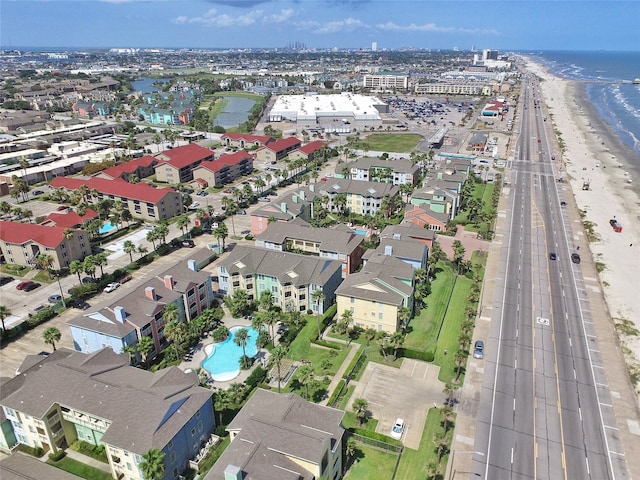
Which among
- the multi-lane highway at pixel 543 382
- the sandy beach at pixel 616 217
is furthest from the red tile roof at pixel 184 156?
the sandy beach at pixel 616 217

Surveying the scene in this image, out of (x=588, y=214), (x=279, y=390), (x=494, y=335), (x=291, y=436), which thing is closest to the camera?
(x=291, y=436)

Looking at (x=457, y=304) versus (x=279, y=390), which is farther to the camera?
(x=457, y=304)

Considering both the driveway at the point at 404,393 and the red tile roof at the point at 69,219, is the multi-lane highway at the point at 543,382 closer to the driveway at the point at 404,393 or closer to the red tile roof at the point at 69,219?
the driveway at the point at 404,393

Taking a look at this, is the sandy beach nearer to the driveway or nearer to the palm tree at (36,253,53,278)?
the driveway

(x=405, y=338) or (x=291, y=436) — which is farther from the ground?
(x=291, y=436)

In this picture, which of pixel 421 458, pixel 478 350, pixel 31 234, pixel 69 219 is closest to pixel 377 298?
pixel 478 350

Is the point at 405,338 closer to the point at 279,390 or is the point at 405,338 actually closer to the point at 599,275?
the point at 279,390

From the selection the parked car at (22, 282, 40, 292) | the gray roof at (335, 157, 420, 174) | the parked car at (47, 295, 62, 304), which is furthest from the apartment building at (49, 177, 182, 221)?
the gray roof at (335, 157, 420, 174)

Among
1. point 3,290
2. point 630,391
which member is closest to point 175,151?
point 3,290
